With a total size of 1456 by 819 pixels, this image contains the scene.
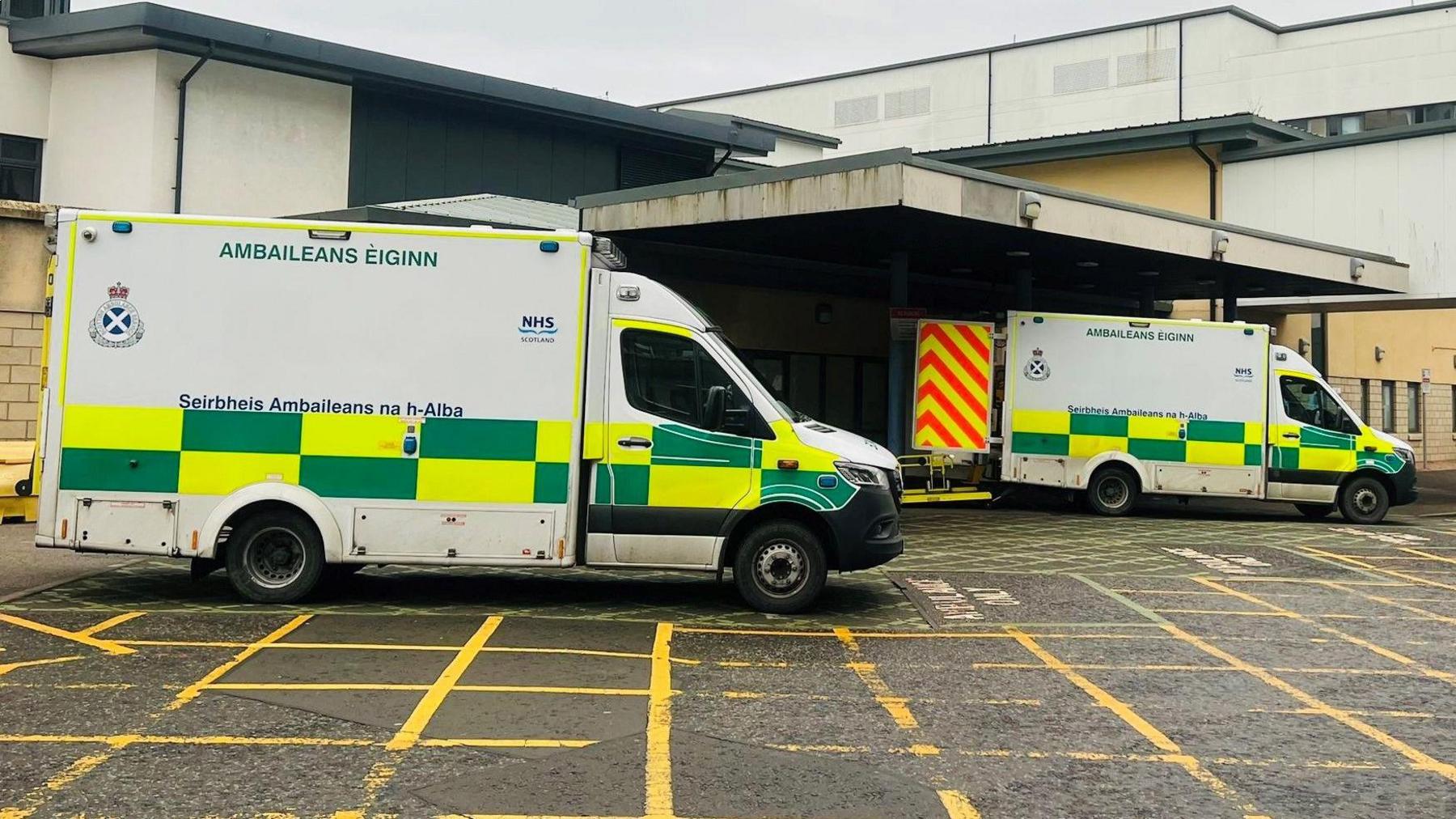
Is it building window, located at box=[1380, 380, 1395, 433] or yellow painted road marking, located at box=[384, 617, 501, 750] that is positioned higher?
building window, located at box=[1380, 380, 1395, 433]

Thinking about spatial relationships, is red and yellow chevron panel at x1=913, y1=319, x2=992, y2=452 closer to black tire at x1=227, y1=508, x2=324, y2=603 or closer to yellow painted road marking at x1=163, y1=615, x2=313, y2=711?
black tire at x1=227, y1=508, x2=324, y2=603

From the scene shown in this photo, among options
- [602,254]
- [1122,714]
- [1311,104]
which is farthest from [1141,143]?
[1122,714]

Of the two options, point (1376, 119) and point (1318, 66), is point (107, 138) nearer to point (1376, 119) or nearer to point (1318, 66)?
point (1318, 66)

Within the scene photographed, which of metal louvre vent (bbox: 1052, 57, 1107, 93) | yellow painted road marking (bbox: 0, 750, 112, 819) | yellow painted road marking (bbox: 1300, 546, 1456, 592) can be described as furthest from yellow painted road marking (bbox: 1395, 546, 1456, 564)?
metal louvre vent (bbox: 1052, 57, 1107, 93)

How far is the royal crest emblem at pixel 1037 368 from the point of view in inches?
728

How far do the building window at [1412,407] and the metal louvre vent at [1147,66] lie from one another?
1548 cm

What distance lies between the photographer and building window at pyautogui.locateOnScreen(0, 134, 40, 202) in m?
19.6

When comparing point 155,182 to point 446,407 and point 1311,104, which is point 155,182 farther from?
point 1311,104

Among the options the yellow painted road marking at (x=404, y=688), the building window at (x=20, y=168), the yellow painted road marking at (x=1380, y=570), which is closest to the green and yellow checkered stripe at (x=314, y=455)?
the yellow painted road marking at (x=404, y=688)

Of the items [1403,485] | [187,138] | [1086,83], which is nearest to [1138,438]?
[1403,485]

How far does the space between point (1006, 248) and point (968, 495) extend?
3.87 metres

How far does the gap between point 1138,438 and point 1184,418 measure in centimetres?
69

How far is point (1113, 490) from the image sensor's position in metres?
18.8

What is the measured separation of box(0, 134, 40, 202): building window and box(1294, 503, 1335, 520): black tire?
64.7 feet
